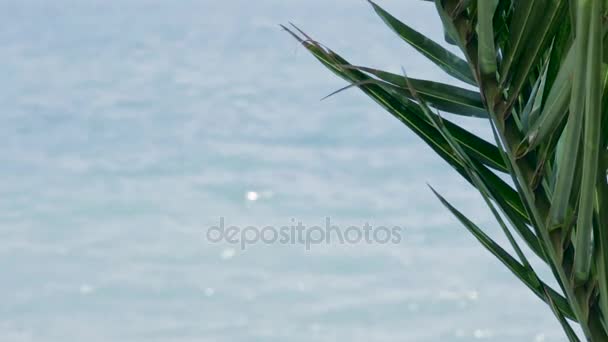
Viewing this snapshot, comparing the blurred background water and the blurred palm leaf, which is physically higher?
the blurred palm leaf

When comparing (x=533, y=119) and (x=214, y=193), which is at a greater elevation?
(x=533, y=119)

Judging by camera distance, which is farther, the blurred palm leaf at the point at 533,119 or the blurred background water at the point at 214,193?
the blurred background water at the point at 214,193

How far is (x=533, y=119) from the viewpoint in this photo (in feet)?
2.48

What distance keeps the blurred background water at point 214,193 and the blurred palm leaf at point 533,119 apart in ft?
11.8

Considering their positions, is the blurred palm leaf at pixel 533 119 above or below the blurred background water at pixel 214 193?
above

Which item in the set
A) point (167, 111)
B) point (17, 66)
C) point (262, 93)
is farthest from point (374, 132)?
point (17, 66)

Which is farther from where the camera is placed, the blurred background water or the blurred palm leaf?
the blurred background water

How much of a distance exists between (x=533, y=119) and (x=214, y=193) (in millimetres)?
4694

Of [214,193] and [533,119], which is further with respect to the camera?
[214,193]

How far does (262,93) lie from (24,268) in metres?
2.32

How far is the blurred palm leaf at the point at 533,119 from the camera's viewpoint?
25.7 inches

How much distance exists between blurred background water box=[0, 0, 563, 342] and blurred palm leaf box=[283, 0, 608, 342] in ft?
11.8

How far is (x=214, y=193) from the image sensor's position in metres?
5.39

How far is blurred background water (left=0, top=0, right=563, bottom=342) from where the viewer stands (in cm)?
451
